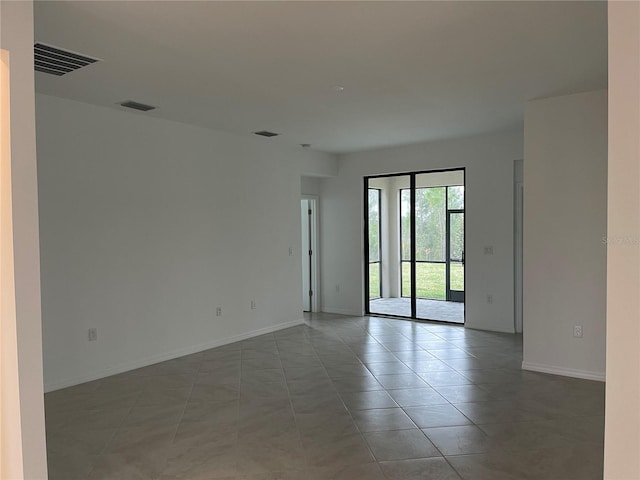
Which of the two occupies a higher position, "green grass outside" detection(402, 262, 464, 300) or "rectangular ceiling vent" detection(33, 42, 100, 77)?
"rectangular ceiling vent" detection(33, 42, 100, 77)

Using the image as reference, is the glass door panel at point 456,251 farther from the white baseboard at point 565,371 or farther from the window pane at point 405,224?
the white baseboard at point 565,371

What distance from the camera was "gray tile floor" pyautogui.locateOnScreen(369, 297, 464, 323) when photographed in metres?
7.35

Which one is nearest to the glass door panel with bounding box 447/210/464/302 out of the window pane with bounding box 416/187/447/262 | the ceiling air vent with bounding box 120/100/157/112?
the window pane with bounding box 416/187/447/262

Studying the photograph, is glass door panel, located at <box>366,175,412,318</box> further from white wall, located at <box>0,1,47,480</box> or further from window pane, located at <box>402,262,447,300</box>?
white wall, located at <box>0,1,47,480</box>

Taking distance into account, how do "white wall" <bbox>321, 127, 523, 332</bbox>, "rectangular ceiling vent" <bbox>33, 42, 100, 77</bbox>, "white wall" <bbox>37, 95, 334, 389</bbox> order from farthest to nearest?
"white wall" <bbox>321, 127, 523, 332</bbox>, "white wall" <bbox>37, 95, 334, 389</bbox>, "rectangular ceiling vent" <bbox>33, 42, 100, 77</bbox>

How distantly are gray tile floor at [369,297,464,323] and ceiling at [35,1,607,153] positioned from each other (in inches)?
126

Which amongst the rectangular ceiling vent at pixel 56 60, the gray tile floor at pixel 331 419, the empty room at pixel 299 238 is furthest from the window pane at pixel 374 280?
the rectangular ceiling vent at pixel 56 60

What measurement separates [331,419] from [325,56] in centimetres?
268

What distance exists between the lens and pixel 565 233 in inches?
179

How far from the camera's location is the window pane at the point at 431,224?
733cm

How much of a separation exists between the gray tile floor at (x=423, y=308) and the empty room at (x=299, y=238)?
0.13 feet

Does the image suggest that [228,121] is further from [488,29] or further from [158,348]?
[488,29]

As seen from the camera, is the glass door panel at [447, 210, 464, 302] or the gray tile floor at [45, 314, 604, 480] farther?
the glass door panel at [447, 210, 464, 302]

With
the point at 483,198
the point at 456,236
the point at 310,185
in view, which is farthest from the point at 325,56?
the point at 310,185
